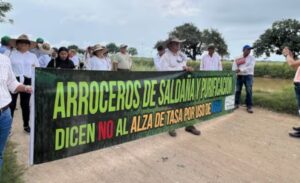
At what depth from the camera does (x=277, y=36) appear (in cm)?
6925

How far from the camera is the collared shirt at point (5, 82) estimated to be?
3564mm

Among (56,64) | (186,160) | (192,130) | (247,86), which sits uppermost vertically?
(56,64)

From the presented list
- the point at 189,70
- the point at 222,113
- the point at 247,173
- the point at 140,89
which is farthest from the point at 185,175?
the point at 222,113

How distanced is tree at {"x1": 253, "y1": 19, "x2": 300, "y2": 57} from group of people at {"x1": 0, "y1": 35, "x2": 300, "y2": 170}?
201 feet

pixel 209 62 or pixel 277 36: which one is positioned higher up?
pixel 277 36

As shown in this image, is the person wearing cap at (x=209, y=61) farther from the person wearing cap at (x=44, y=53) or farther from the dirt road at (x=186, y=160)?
the person wearing cap at (x=44, y=53)

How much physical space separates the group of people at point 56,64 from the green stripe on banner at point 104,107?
0.32 meters

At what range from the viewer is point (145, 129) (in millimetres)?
5824

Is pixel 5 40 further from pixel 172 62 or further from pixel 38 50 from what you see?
pixel 172 62

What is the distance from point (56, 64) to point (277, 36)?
224 feet

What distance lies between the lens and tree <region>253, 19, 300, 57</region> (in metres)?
67.9

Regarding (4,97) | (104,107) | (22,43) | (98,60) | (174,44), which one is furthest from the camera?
(98,60)

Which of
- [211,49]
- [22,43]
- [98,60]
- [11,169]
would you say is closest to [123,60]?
[211,49]

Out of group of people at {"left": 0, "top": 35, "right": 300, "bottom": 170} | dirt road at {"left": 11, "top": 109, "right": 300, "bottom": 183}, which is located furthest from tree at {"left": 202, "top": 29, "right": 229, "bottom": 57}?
dirt road at {"left": 11, "top": 109, "right": 300, "bottom": 183}
